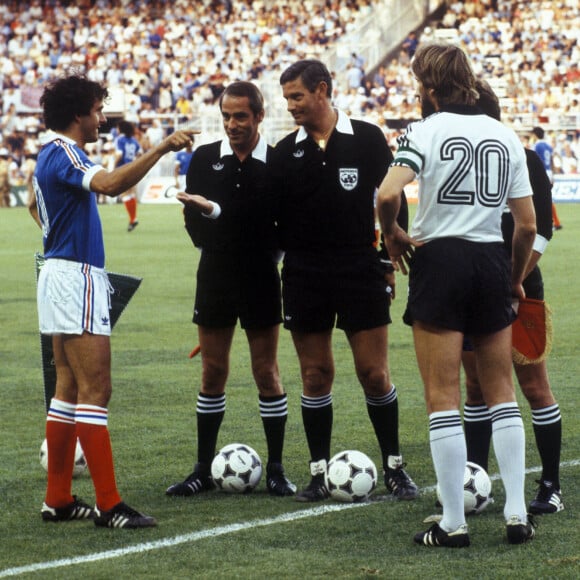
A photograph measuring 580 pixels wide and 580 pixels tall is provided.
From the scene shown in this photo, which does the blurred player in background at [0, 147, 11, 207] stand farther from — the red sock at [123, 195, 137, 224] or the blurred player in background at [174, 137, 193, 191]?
the red sock at [123, 195, 137, 224]

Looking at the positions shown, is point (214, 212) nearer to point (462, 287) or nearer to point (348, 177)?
point (348, 177)

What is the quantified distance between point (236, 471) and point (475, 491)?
1.26 m

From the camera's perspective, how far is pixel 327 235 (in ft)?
19.4

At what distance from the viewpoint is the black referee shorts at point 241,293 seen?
6.14m

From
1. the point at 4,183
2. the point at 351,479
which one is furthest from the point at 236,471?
the point at 4,183

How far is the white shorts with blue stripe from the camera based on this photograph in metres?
5.41

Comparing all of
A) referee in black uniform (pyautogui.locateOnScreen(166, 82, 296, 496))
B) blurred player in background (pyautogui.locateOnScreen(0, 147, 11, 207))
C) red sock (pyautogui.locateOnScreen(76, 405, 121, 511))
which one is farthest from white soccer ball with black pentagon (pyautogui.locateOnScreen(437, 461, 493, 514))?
blurred player in background (pyautogui.locateOnScreen(0, 147, 11, 207))

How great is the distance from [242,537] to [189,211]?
1.72m

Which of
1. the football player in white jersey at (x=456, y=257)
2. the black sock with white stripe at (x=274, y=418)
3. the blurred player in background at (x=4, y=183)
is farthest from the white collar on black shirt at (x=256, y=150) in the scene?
the blurred player in background at (x=4, y=183)

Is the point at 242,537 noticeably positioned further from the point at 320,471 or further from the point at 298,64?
the point at 298,64

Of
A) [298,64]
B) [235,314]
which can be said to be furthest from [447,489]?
[298,64]

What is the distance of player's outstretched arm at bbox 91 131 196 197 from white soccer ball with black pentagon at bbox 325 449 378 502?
5.74 feet

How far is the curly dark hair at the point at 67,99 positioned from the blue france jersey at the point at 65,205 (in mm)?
83

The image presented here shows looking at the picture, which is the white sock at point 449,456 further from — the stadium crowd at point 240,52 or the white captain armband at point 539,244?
the stadium crowd at point 240,52
